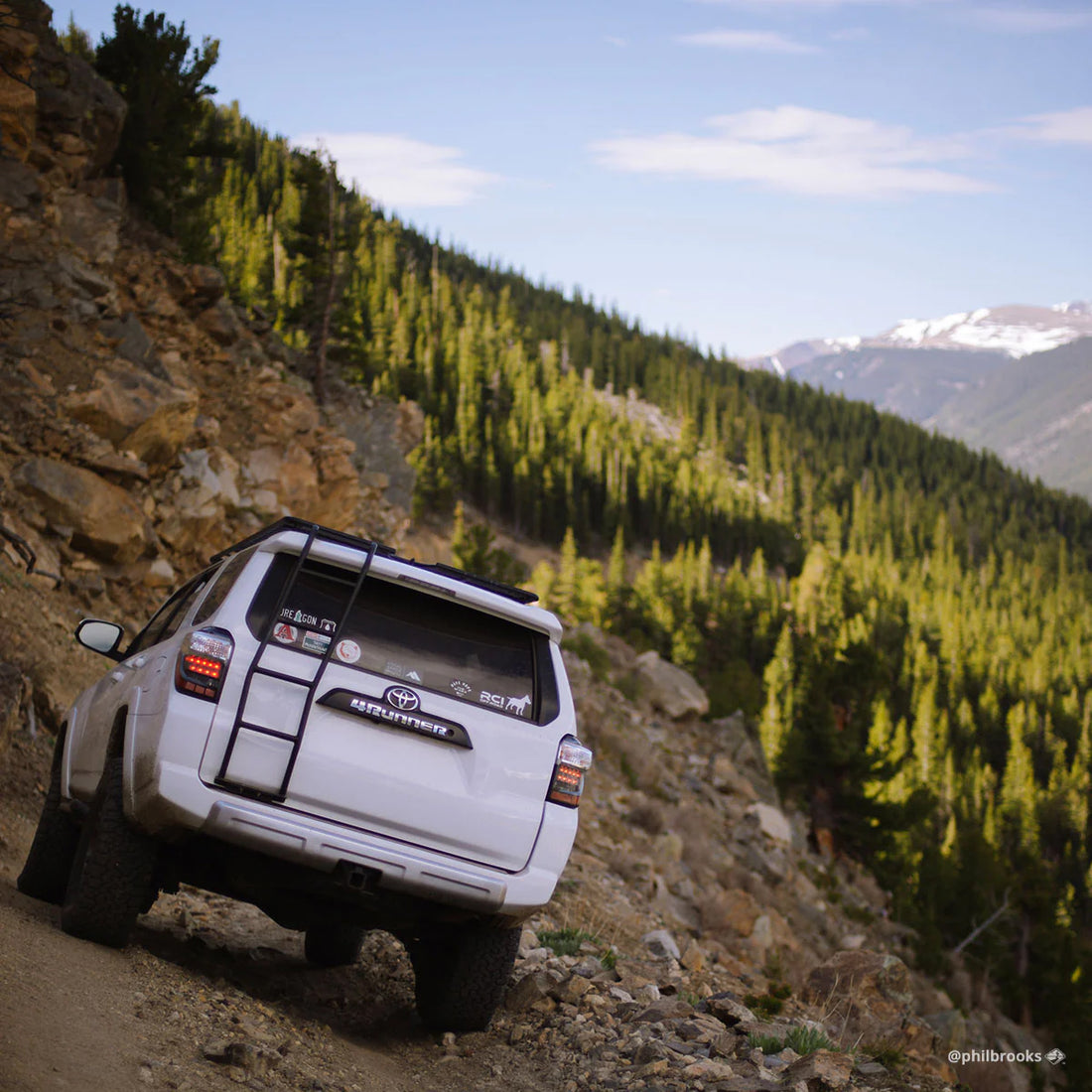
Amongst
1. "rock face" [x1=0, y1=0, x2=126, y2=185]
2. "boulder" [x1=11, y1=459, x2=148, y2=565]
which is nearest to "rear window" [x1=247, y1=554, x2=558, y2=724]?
"boulder" [x1=11, y1=459, x2=148, y2=565]

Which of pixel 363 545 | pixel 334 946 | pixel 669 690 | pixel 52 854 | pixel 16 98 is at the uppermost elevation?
pixel 16 98

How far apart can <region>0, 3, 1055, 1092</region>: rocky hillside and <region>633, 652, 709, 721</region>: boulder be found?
10.2 metres

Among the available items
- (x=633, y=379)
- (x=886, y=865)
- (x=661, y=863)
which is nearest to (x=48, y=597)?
(x=661, y=863)

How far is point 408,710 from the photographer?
14.9ft

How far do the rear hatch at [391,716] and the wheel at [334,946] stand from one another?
2.53 m

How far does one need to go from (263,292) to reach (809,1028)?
6466cm

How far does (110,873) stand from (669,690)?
37.5 meters

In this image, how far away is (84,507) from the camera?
14414 millimetres

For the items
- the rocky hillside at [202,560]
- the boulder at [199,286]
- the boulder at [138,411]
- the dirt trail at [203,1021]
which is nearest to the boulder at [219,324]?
the rocky hillside at [202,560]

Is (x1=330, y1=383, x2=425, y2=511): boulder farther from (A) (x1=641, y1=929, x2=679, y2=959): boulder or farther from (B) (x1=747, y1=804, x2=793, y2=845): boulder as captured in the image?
(A) (x1=641, y1=929, x2=679, y2=959): boulder

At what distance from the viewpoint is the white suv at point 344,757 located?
4430 mm

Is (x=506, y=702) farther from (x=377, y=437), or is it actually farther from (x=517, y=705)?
(x=377, y=437)

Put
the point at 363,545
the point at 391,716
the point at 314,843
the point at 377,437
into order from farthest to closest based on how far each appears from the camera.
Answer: the point at 377,437
the point at 363,545
the point at 391,716
the point at 314,843

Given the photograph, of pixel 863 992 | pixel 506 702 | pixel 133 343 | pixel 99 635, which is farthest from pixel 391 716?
pixel 133 343
